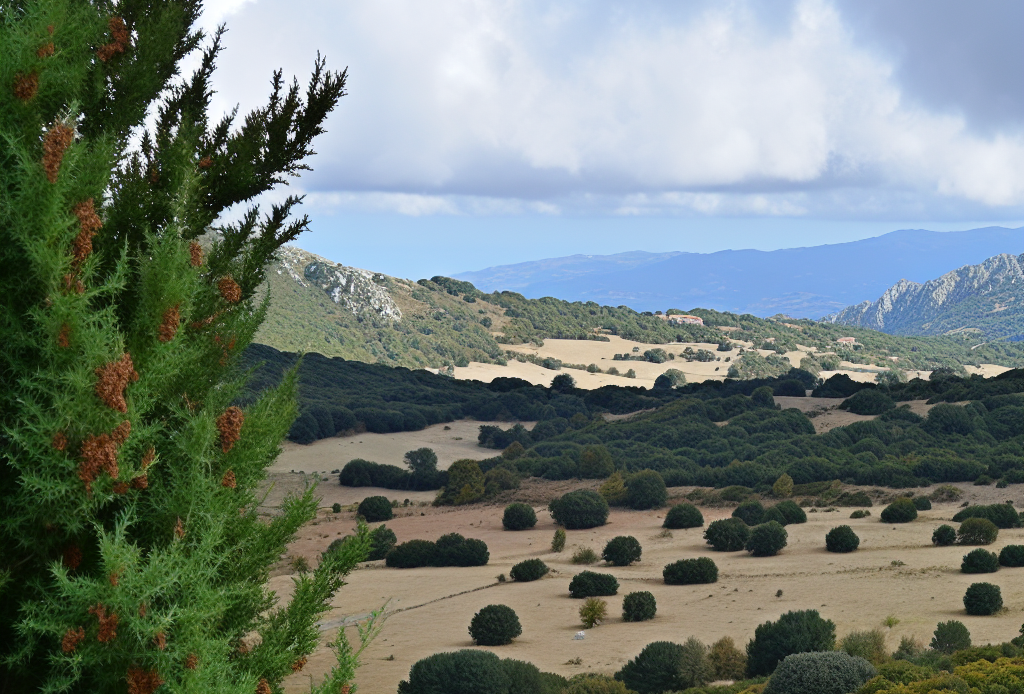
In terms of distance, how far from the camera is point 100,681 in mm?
3764


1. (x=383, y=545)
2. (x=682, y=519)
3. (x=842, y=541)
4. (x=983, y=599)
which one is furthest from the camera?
(x=682, y=519)

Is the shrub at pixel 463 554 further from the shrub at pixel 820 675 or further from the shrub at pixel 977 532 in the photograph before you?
the shrub at pixel 820 675

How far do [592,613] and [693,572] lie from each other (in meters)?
4.43

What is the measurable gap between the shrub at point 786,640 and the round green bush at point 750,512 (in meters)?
14.1

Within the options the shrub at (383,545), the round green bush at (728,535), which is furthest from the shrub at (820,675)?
the shrub at (383,545)

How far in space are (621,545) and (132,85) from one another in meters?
20.8

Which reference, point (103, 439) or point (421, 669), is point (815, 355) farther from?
point (103, 439)

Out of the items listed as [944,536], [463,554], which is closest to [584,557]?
[463,554]

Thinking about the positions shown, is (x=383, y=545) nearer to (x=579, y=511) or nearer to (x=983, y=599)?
(x=579, y=511)

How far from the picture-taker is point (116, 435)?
3758 millimetres

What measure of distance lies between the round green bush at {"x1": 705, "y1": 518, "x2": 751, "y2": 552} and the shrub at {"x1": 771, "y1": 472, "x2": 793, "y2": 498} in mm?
7918

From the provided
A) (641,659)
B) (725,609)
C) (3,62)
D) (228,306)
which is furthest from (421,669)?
(3,62)

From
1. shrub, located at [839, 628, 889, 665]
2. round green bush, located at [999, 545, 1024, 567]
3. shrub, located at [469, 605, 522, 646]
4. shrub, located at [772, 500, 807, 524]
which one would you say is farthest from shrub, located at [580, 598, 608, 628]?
shrub, located at [772, 500, 807, 524]

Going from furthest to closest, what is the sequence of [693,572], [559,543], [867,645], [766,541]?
[559,543] < [766,541] < [693,572] < [867,645]
